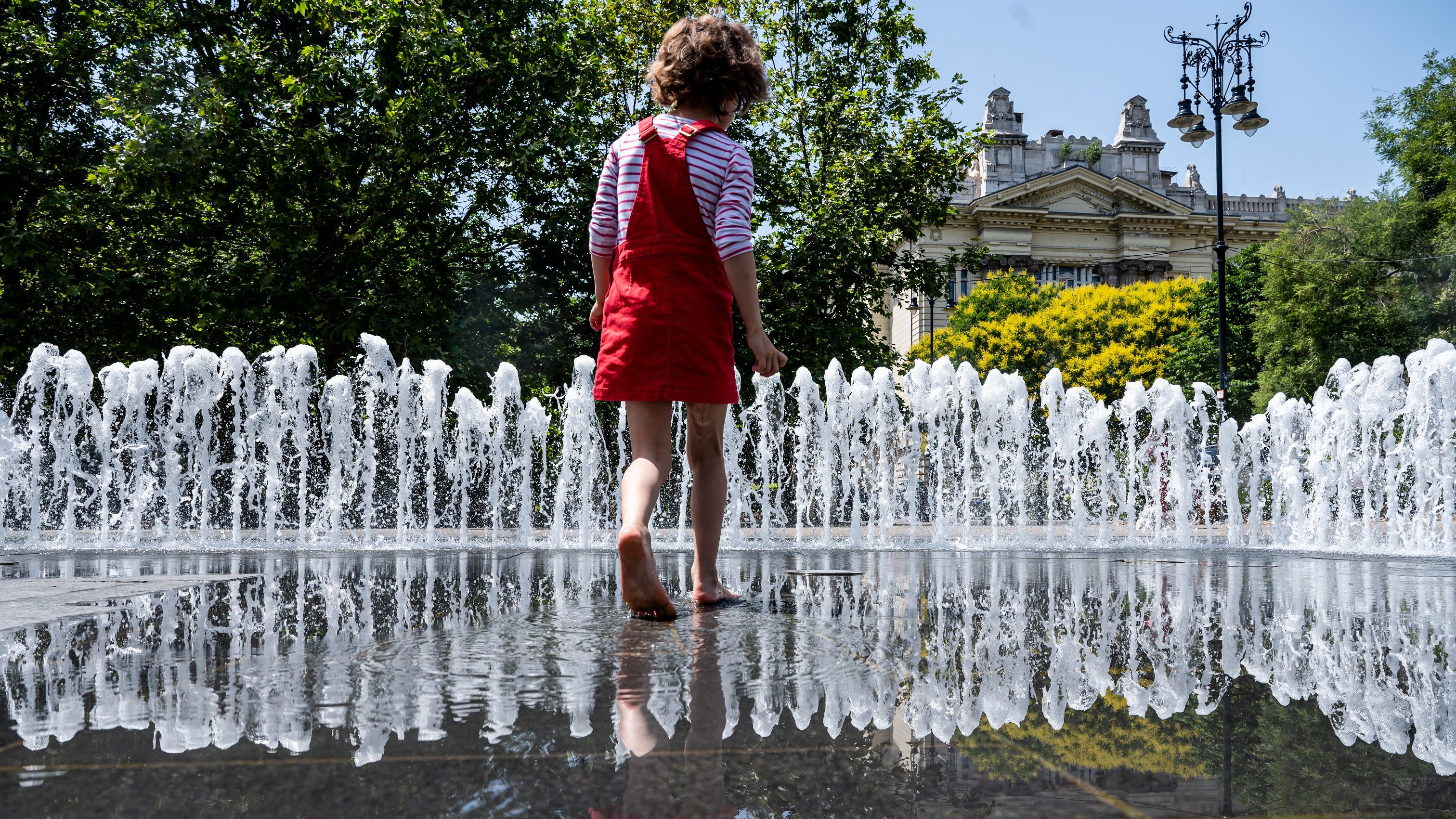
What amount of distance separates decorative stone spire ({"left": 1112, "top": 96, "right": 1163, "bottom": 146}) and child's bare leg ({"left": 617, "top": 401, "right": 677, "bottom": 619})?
225 feet

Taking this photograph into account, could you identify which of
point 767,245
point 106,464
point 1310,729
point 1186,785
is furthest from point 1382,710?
point 767,245

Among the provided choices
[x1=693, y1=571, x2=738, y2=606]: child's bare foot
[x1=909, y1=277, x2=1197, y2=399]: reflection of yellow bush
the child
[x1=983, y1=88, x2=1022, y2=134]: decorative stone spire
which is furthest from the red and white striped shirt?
[x1=983, y1=88, x2=1022, y2=134]: decorative stone spire

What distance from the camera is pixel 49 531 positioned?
11250mm

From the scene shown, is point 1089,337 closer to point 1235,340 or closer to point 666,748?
point 1235,340

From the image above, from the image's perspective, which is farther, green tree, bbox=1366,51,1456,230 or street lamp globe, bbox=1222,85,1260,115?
green tree, bbox=1366,51,1456,230

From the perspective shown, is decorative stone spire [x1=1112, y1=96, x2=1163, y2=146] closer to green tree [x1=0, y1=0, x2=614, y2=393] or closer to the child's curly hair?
green tree [x1=0, y1=0, x2=614, y2=393]

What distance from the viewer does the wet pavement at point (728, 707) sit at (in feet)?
4.36

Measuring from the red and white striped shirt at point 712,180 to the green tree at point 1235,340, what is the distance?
38856mm

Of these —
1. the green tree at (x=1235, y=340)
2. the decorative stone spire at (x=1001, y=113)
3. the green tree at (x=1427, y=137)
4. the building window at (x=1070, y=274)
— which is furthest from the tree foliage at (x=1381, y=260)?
the decorative stone spire at (x=1001, y=113)

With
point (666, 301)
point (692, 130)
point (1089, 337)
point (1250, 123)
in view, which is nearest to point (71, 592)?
point (666, 301)

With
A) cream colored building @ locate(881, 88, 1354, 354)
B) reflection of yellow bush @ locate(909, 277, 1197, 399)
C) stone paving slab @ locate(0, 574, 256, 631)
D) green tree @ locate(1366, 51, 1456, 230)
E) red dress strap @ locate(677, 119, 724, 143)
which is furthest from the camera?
cream colored building @ locate(881, 88, 1354, 354)

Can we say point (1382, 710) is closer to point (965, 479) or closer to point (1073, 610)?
point (1073, 610)

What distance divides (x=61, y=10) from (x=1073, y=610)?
56.5ft

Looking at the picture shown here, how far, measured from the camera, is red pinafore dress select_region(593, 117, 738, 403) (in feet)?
10.3
